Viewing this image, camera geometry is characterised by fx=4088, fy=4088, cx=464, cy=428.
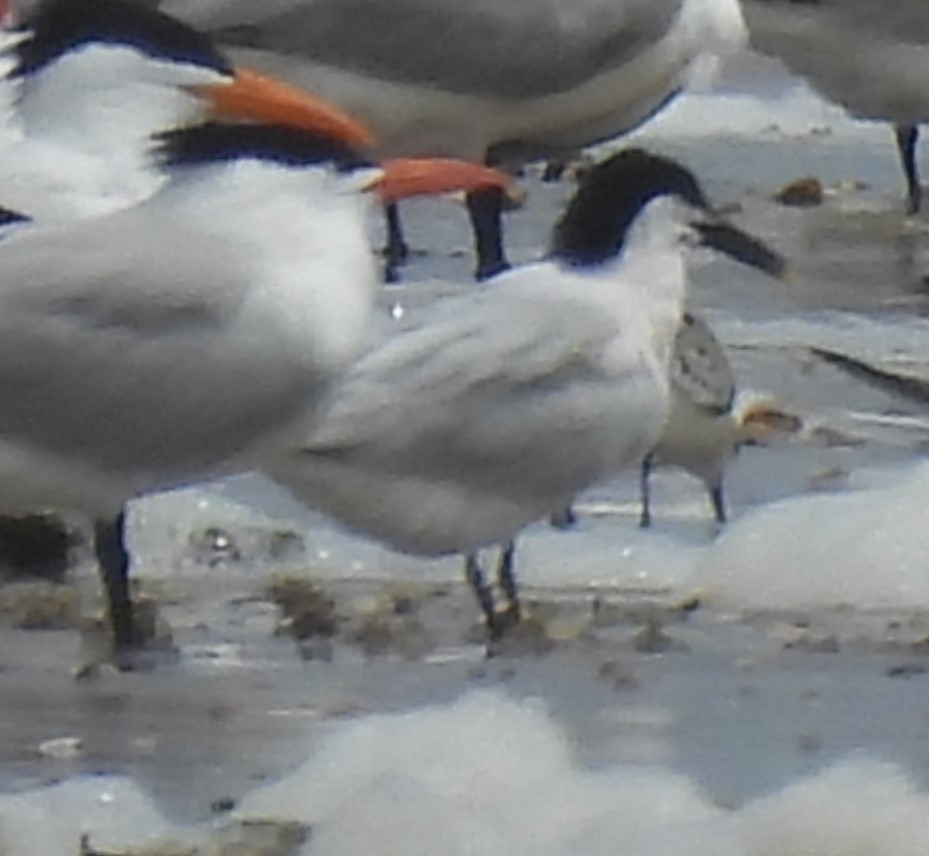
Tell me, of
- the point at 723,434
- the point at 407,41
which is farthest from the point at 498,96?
the point at 723,434

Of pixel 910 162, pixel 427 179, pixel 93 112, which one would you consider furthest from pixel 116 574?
pixel 910 162

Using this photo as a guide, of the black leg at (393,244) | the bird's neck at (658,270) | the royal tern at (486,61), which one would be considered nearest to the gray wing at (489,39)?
the royal tern at (486,61)

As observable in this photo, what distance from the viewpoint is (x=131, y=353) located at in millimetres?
5906

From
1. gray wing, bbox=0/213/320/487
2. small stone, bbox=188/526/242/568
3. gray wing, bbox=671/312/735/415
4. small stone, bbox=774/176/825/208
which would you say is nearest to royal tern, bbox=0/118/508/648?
gray wing, bbox=0/213/320/487

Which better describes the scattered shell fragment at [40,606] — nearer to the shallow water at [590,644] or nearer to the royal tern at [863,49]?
the shallow water at [590,644]

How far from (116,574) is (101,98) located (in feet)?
4.01

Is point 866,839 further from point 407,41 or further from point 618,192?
point 407,41

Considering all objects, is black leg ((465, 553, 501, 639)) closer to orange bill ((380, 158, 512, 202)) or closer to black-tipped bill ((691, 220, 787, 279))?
orange bill ((380, 158, 512, 202))

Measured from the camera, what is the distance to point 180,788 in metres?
5.05

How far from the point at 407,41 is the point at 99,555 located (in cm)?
267

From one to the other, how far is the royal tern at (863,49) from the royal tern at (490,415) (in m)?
3.78

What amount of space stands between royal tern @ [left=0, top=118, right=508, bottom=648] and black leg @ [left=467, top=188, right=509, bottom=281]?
8.63 ft

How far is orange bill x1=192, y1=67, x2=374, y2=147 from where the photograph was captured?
21.0 ft

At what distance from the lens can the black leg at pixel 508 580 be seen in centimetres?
624
